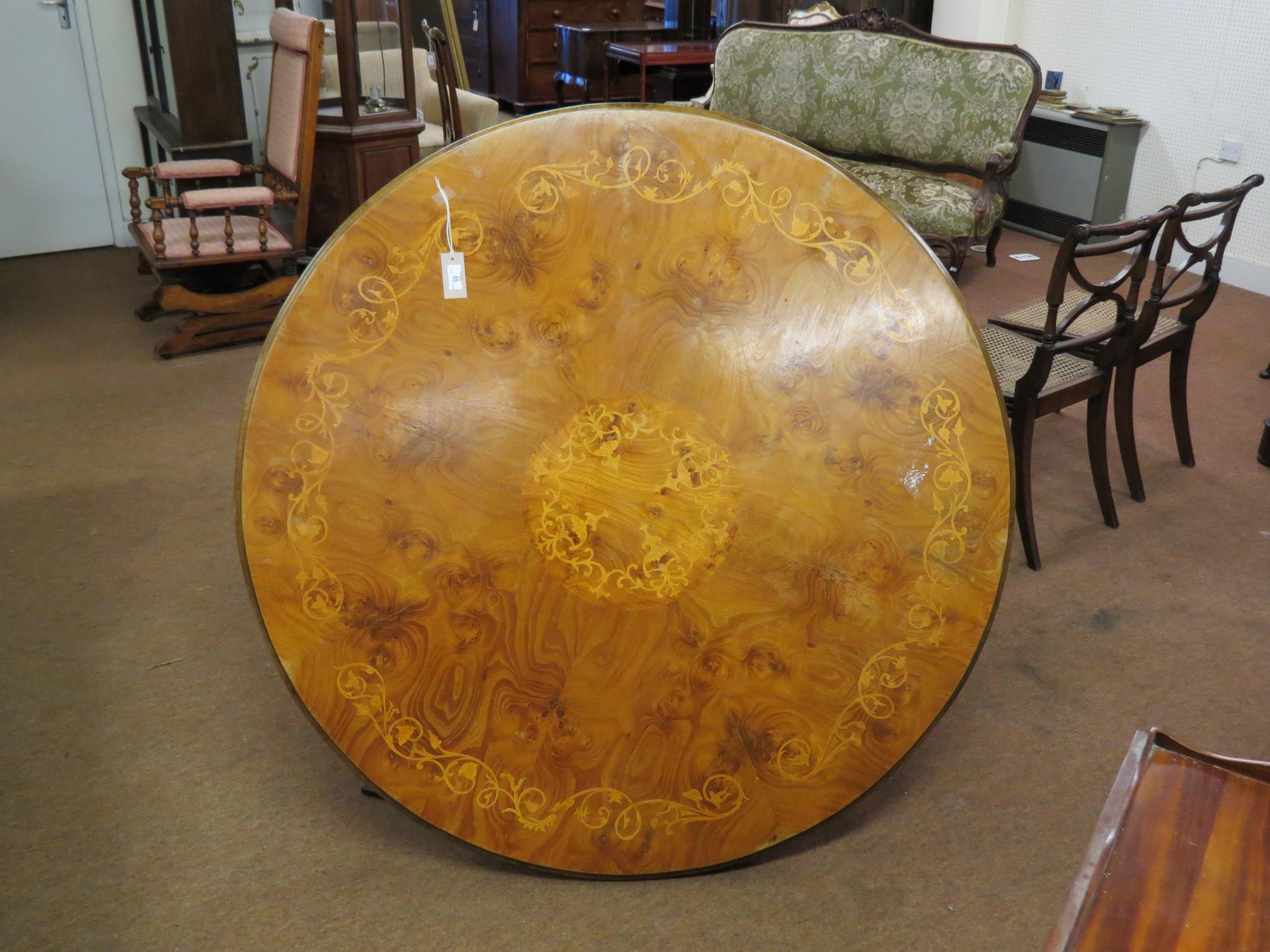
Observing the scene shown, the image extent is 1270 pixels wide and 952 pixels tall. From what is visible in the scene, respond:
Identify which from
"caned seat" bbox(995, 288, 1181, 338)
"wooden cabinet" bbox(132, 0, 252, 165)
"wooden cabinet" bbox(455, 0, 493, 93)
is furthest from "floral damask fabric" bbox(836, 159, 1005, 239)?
"wooden cabinet" bbox(455, 0, 493, 93)

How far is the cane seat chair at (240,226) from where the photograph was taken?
139 inches

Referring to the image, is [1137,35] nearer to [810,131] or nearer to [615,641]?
[810,131]

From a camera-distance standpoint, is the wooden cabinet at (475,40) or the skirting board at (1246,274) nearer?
the skirting board at (1246,274)

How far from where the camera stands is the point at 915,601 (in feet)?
5.22

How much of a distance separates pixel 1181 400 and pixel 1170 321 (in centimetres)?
24

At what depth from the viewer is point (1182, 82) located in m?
4.77

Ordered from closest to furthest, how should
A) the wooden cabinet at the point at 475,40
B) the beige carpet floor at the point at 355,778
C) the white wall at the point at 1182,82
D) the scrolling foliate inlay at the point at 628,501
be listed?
the scrolling foliate inlay at the point at 628,501, the beige carpet floor at the point at 355,778, the white wall at the point at 1182,82, the wooden cabinet at the point at 475,40

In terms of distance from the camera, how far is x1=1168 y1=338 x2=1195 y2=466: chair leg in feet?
10.1

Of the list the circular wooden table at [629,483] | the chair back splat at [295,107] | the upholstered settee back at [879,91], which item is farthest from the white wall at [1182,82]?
the circular wooden table at [629,483]

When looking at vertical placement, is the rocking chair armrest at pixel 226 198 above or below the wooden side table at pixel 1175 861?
above

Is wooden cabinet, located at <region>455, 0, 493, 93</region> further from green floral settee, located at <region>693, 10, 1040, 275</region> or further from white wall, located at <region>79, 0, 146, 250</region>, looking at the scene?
white wall, located at <region>79, 0, 146, 250</region>

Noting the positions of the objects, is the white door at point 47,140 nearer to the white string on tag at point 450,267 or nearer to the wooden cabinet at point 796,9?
the wooden cabinet at point 796,9

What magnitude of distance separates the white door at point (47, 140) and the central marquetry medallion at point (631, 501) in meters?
4.02

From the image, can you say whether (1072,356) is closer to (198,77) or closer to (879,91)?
(879,91)
